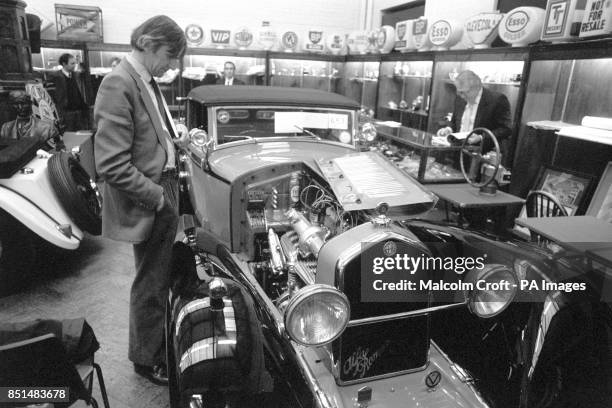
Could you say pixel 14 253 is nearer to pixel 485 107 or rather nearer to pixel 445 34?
pixel 485 107

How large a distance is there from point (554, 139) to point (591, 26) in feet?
3.81

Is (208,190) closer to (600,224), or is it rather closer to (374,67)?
(600,224)

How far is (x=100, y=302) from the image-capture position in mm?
3162

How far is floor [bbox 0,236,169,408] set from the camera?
231 centimetres

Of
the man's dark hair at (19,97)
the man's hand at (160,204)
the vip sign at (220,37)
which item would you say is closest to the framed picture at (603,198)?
the man's hand at (160,204)

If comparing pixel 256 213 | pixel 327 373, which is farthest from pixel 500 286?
pixel 256 213

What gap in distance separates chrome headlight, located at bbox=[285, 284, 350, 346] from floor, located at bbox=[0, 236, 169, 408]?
3.83ft

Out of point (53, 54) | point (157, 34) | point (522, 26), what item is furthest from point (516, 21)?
point (53, 54)

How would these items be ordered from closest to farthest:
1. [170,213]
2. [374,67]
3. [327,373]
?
[327,373] → [170,213] → [374,67]

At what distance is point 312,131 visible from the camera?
10.9 feet

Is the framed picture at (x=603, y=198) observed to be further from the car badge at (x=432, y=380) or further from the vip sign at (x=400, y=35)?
the vip sign at (x=400, y=35)

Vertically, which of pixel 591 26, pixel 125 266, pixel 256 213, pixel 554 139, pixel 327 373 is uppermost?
pixel 591 26
